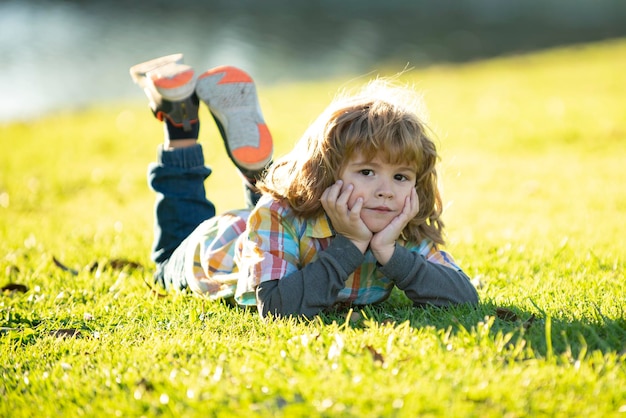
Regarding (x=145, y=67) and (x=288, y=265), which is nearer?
(x=288, y=265)

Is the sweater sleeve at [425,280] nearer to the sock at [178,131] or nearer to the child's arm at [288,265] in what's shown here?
the child's arm at [288,265]

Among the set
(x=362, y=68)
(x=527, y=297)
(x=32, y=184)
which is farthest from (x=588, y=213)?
(x=362, y=68)

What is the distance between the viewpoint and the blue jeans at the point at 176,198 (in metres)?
4.36

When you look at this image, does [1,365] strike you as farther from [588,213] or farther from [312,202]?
[588,213]

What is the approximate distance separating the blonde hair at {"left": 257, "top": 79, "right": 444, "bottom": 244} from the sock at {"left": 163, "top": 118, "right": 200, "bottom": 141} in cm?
95

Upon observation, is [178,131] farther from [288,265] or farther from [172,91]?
[288,265]

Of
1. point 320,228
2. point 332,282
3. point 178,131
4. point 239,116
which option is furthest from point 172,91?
point 332,282

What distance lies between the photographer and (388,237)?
3281 millimetres

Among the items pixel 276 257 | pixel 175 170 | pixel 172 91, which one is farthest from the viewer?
pixel 175 170

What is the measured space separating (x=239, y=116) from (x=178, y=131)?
42cm

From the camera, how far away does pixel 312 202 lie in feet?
11.0

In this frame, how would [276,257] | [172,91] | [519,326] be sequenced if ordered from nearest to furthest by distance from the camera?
1. [519,326]
2. [276,257]
3. [172,91]

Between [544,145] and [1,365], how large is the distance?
7558 mm

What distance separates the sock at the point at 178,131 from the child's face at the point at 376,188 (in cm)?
138
